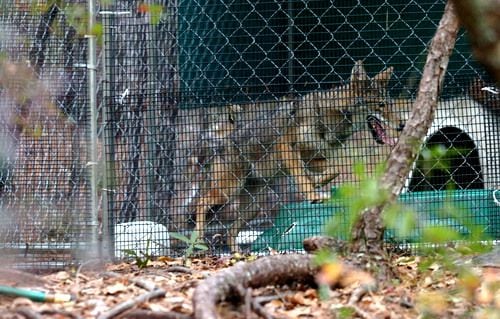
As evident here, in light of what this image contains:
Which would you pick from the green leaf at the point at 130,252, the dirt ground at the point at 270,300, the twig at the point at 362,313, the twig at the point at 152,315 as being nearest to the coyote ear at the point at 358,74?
the green leaf at the point at 130,252

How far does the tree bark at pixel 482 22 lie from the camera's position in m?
1.32

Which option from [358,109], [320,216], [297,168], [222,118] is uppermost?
[358,109]

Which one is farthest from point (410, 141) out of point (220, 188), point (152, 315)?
point (220, 188)

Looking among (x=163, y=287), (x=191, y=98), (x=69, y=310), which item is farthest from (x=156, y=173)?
(x=69, y=310)

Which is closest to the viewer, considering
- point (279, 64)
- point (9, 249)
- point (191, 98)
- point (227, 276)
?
point (227, 276)

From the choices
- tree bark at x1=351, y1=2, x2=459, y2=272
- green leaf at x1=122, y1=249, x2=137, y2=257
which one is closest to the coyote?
green leaf at x1=122, y1=249, x2=137, y2=257

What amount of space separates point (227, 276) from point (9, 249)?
6.59 feet

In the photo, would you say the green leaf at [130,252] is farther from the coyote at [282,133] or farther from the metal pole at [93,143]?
the coyote at [282,133]

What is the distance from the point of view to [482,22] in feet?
4.40

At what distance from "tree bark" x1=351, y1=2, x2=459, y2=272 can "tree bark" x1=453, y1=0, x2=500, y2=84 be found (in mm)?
1898

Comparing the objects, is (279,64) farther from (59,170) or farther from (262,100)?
(59,170)

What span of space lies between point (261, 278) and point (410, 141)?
0.99m

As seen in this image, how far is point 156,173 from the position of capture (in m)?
5.40

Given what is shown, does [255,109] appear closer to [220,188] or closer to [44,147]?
[220,188]
